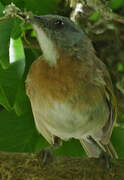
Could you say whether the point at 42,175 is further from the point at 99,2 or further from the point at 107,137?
the point at 99,2

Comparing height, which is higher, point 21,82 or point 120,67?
point 21,82

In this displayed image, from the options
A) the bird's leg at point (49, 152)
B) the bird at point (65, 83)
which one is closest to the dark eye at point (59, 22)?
the bird at point (65, 83)

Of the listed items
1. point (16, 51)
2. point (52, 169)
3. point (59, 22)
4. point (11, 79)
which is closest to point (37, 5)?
point (59, 22)

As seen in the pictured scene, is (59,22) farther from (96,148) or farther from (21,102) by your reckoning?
(96,148)

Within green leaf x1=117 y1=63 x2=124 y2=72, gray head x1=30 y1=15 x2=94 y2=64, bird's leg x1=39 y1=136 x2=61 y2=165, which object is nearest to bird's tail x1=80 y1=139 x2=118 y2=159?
bird's leg x1=39 y1=136 x2=61 y2=165

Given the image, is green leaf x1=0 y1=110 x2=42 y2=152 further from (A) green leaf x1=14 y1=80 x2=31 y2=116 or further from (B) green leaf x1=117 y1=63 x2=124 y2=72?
(B) green leaf x1=117 y1=63 x2=124 y2=72

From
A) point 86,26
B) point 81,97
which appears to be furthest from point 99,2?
point 86,26
